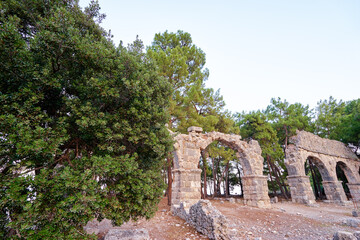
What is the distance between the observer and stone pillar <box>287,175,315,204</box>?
1353cm

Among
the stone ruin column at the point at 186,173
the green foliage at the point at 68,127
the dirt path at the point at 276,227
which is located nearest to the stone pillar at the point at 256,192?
the dirt path at the point at 276,227

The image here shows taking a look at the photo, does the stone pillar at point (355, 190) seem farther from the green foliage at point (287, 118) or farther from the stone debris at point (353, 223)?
the stone debris at point (353, 223)

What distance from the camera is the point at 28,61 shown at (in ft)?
9.45

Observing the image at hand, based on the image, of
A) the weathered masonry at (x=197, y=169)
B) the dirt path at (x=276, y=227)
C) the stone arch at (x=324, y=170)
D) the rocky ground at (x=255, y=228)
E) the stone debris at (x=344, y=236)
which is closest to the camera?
the stone debris at (x=344, y=236)

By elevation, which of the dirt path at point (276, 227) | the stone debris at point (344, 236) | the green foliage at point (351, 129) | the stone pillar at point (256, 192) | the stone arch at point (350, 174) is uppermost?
the green foliage at point (351, 129)

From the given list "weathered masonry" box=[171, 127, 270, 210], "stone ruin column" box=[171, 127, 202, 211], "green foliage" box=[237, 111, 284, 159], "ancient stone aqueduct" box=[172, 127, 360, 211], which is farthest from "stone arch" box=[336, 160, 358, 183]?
"stone ruin column" box=[171, 127, 202, 211]

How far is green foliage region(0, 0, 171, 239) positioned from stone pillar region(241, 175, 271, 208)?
8729mm

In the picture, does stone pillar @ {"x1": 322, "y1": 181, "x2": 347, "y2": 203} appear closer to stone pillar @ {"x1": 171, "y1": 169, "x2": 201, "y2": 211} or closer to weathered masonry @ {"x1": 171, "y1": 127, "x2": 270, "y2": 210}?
weathered masonry @ {"x1": 171, "y1": 127, "x2": 270, "y2": 210}

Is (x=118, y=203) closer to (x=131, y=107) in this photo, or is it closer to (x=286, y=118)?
(x=131, y=107)

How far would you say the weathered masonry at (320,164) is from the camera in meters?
14.0

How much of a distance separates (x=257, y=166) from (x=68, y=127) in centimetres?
1123

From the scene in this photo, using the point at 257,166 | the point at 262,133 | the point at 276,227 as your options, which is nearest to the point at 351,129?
the point at 262,133

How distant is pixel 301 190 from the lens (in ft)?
45.3

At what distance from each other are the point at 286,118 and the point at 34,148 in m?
22.3
